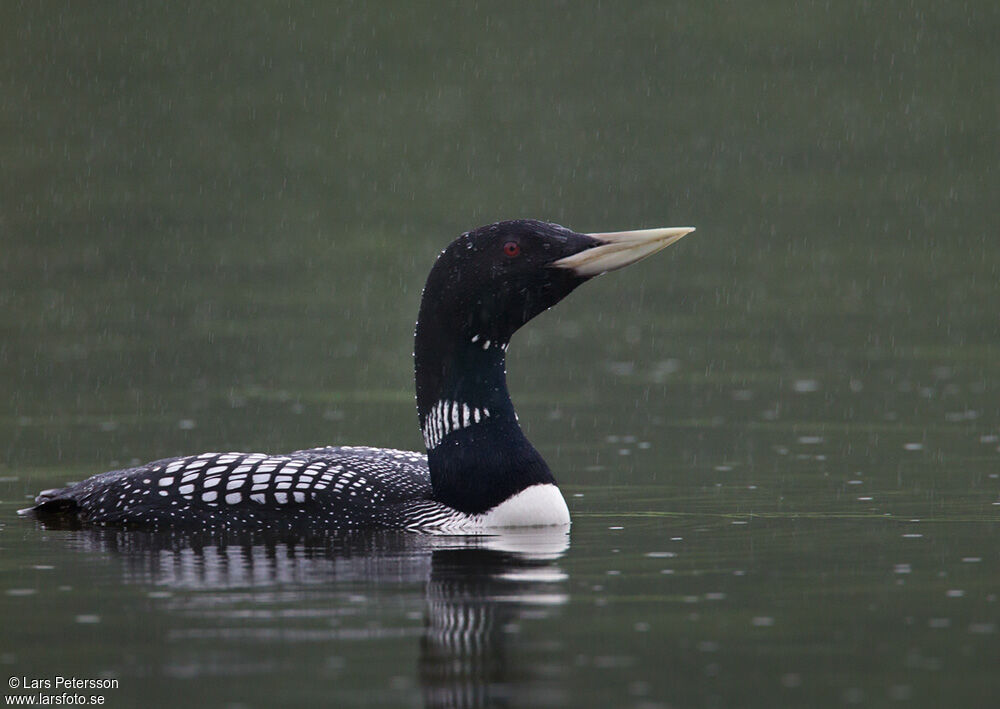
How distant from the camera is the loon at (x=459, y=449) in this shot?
8.76 m

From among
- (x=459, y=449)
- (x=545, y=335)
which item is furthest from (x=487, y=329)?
(x=545, y=335)

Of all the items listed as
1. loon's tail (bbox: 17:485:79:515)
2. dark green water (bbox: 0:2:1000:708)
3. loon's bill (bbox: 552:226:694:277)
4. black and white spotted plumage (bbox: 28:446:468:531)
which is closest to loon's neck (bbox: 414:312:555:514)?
black and white spotted plumage (bbox: 28:446:468:531)

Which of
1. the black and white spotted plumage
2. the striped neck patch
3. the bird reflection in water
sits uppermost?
the striped neck patch

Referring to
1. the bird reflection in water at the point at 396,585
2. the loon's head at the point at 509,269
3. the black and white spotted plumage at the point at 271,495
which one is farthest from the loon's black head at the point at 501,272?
the bird reflection in water at the point at 396,585

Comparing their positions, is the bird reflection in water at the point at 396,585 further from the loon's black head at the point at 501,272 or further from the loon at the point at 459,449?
the loon's black head at the point at 501,272

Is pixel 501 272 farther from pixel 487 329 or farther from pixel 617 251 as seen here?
pixel 617 251

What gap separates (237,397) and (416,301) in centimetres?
662

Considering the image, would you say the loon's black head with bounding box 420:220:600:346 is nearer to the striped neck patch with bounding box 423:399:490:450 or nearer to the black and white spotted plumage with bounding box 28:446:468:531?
the striped neck patch with bounding box 423:399:490:450

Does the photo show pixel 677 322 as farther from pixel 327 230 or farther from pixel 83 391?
pixel 327 230

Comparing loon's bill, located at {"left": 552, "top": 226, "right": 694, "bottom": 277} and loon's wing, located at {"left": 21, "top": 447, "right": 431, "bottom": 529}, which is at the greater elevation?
loon's bill, located at {"left": 552, "top": 226, "right": 694, "bottom": 277}

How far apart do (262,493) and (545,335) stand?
29.7 feet

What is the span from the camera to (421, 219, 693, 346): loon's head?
28.7 ft

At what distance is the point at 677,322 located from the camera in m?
18.0

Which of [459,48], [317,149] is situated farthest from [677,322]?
[459,48]
